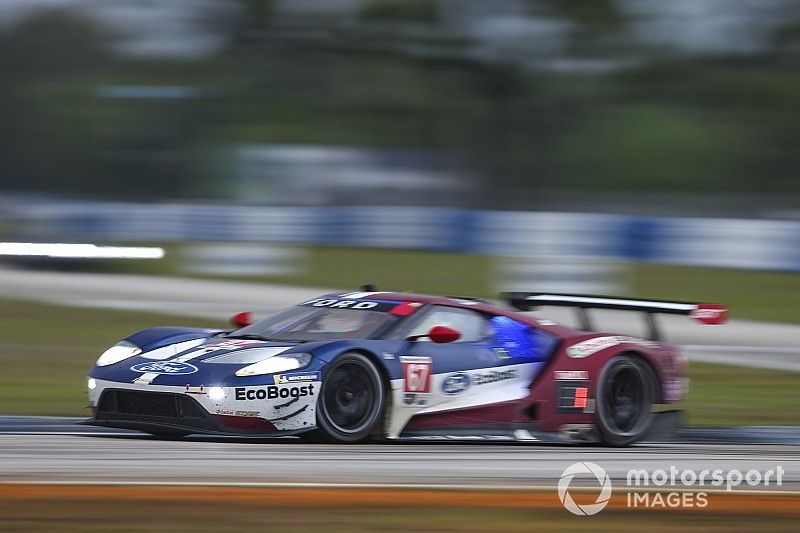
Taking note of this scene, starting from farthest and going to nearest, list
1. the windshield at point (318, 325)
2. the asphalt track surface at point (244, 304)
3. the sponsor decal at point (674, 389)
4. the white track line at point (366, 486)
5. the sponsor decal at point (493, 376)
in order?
the asphalt track surface at point (244, 304) → the sponsor decal at point (674, 389) → the sponsor decal at point (493, 376) → the windshield at point (318, 325) → the white track line at point (366, 486)

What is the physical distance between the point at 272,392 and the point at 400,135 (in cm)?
2963

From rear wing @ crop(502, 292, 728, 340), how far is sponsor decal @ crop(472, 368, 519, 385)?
3.25 ft

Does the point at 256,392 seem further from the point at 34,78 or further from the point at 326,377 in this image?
the point at 34,78

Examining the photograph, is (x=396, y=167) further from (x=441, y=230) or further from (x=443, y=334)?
(x=443, y=334)

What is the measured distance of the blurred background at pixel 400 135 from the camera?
79.9 ft

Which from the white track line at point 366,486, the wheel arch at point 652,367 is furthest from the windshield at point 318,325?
the white track line at point 366,486

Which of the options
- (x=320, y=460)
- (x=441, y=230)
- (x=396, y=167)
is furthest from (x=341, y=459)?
(x=396, y=167)

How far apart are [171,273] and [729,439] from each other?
48.1ft

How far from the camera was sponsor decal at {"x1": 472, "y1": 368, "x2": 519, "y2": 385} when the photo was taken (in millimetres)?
8328

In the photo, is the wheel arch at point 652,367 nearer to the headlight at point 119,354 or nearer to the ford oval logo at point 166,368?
the ford oval logo at point 166,368

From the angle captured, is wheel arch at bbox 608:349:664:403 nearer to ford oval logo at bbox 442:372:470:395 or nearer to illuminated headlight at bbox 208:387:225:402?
ford oval logo at bbox 442:372:470:395

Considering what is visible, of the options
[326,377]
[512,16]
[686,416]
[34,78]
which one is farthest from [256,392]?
[34,78]

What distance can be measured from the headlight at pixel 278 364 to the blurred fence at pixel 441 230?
15.2 meters

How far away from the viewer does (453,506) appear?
18.6ft
